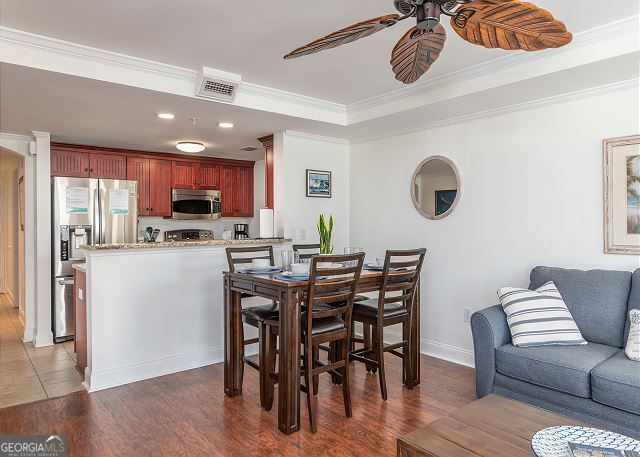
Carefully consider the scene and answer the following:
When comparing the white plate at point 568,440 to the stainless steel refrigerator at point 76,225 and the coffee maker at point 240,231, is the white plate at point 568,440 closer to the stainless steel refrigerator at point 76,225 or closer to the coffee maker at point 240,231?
the stainless steel refrigerator at point 76,225

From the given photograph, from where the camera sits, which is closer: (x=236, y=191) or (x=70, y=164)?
(x=70, y=164)

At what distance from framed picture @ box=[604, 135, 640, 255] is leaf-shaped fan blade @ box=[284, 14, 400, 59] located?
213 cm

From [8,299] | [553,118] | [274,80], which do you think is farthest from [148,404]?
[8,299]

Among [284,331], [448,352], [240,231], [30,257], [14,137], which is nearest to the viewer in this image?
[284,331]

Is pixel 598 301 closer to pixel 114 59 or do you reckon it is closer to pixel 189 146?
pixel 114 59

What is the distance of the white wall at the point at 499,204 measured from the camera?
121 inches

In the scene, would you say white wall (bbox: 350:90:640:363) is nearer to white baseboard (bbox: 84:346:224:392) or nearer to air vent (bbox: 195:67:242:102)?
air vent (bbox: 195:67:242:102)

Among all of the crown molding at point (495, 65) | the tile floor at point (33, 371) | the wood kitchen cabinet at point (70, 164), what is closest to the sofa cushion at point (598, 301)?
the crown molding at point (495, 65)

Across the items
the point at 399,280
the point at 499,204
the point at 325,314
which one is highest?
the point at 499,204

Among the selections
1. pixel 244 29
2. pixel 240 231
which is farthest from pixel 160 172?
pixel 244 29

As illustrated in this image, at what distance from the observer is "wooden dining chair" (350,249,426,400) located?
298 centimetres

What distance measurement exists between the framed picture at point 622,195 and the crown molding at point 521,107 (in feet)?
1.17

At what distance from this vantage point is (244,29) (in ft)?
8.49

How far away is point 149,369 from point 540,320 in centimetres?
296
